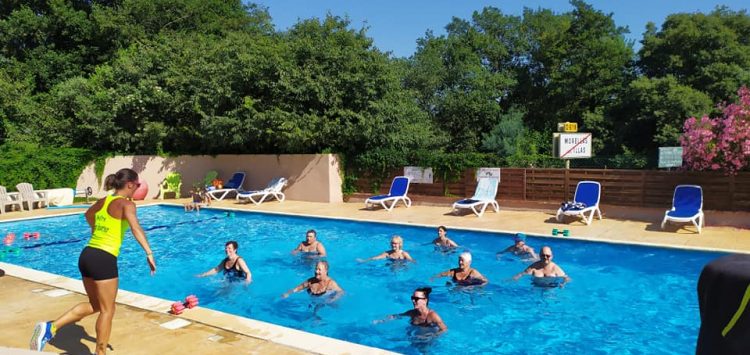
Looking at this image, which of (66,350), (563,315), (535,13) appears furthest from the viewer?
(535,13)

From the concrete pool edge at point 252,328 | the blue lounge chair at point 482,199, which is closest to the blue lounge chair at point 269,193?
the blue lounge chair at point 482,199

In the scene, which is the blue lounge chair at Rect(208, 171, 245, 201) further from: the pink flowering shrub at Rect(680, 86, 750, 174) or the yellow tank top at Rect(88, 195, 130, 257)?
the yellow tank top at Rect(88, 195, 130, 257)

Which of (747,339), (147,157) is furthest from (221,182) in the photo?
(747,339)

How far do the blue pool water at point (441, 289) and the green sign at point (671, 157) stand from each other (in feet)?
11.8

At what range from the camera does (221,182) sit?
2153 cm

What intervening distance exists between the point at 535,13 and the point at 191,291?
42.4m

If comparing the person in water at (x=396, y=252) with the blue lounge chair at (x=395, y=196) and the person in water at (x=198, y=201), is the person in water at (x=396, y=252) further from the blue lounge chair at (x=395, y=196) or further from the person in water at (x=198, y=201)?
the person in water at (x=198, y=201)

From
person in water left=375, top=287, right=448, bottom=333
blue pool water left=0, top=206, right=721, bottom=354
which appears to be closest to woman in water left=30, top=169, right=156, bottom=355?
blue pool water left=0, top=206, right=721, bottom=354

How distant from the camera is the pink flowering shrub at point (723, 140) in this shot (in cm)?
1145

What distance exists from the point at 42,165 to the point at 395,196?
1415 centimetres

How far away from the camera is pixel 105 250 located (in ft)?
14.9

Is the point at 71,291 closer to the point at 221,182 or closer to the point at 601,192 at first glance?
the point at 601,192

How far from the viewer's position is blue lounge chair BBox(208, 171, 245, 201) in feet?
68.0

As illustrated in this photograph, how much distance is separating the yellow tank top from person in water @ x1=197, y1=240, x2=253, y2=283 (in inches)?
183
